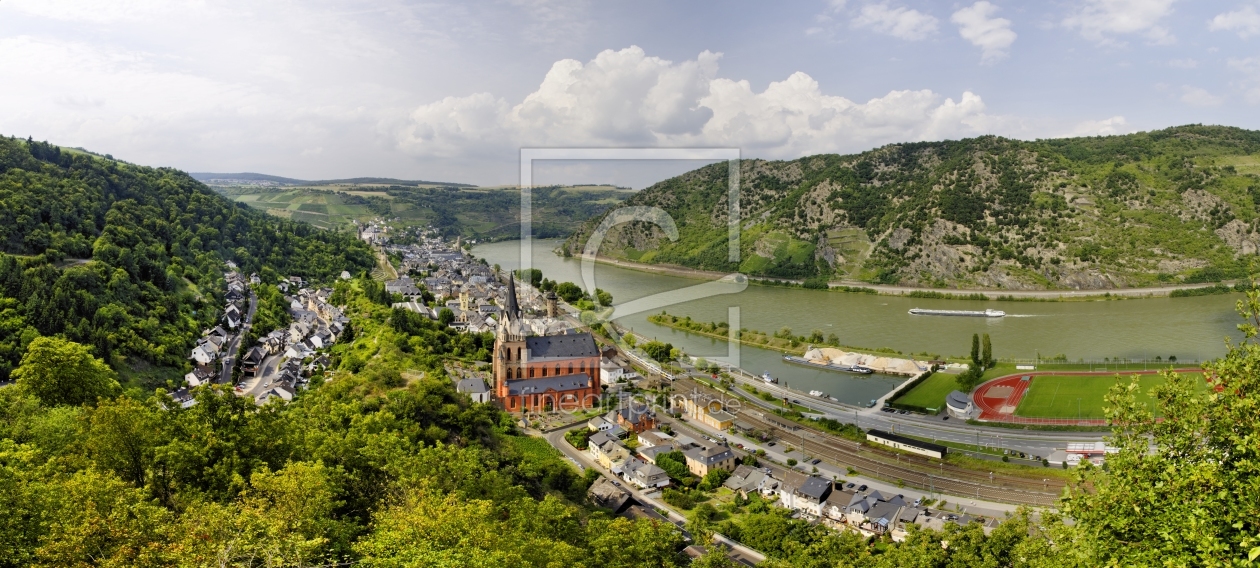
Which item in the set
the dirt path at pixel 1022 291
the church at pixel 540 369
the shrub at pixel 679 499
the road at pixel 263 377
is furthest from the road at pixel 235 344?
the dirt path at pixel 1022 291

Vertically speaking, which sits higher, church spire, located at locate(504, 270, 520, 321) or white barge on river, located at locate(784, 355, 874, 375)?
church spire, located at locate(504, 270, 520, 321)

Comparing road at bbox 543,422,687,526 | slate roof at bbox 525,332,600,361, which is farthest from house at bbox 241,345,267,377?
road at bbox 543,422,687,526

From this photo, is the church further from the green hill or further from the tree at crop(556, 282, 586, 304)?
the green hill

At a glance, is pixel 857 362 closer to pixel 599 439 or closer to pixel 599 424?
pixel 599 424

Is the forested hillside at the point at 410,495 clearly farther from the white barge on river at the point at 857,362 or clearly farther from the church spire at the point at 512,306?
the white barge on river at the point at 857,362

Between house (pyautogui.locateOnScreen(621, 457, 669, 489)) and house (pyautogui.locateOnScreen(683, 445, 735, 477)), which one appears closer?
house (pyautogui.locateOnScreen(621, 457, 669, 489))

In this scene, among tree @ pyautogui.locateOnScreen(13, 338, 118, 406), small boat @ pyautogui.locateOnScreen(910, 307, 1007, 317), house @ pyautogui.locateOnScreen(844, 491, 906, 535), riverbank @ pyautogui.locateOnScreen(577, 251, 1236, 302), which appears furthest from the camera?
riverbank @ pyautogui.locateOnScreen(577, 251, 1236, 302)

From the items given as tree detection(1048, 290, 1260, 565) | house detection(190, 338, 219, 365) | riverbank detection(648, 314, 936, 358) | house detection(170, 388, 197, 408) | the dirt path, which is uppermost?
tree detection(1048, 290, 1260, 565)

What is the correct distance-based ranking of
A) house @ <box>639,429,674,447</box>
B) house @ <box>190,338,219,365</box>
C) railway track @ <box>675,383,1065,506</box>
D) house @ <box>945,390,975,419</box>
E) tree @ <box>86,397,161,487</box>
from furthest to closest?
house @ <box>945,390,975,419</box> < house @ <box>190,338,219,365</box> < house @ <box>639,429,674,447</box> < railway track @ <box>675,383,1065,506</box> < tree @ <box>86,397,161,487</box>
